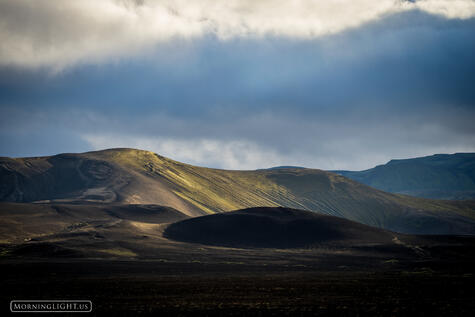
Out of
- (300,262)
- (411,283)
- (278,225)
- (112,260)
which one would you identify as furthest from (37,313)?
(278,225)

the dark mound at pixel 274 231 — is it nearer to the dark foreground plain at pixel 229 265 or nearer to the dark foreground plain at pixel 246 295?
the dark foreground plain at pixel 229 265

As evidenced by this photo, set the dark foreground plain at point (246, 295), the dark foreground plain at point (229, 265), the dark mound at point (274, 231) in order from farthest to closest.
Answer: the dark mound at point (274, 231), the dark foreground plain at point (229, 265), the dark foreground plain at point (246, 295)

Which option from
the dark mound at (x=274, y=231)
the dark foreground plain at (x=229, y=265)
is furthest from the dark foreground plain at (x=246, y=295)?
the dark mound at (x=274, y=231)

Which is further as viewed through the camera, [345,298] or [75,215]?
[75,215]

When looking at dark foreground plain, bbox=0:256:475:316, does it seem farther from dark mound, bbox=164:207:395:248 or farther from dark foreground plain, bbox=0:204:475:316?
dark mound, bbox=164:207:395:248

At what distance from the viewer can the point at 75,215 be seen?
177000mm

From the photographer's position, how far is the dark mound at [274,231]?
145375 millimetres

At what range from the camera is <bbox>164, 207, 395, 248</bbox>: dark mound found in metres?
145

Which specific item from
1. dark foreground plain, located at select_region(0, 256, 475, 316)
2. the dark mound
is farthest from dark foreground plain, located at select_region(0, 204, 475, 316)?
the dark mound

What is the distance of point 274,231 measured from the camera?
156 m

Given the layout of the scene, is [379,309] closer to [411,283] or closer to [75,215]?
[411,283]

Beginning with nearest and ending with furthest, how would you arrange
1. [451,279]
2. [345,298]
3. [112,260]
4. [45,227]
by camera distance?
[345,298], [451,279], [112,260], [45,227]

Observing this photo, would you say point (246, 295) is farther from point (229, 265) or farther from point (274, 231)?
point (274, 231)

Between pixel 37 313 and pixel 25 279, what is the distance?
3217 centimetres
